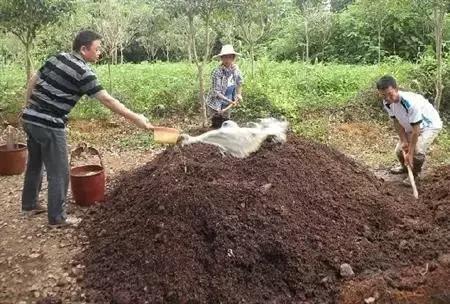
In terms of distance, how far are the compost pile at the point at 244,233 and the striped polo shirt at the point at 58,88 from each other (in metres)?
0.92

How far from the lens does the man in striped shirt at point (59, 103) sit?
3.72m

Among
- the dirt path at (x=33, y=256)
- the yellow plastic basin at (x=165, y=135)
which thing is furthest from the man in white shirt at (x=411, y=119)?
the yellow plastic basin at (x=165, y=135)

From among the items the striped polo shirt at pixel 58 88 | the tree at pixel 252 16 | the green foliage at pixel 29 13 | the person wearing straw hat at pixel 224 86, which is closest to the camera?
the striped polo shirt at pixel 58 88

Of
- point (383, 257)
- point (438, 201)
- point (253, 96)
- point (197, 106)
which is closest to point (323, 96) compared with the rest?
point (253, 96)

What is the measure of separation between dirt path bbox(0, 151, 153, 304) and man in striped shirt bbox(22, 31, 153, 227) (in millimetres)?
234

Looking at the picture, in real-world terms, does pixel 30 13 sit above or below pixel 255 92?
above

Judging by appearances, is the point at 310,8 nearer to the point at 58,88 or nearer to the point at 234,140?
the point at 234,140

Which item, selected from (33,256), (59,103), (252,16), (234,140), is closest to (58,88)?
(59,103)

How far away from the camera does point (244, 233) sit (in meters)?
3.40

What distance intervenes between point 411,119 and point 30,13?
16.5ft

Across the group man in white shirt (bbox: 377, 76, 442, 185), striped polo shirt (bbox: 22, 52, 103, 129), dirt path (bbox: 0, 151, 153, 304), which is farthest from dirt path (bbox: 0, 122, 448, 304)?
striped polo shirt (bbox: 22, 52, 103, 129)

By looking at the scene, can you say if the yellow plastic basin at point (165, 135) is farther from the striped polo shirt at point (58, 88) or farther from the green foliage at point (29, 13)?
the green foliage at point (29, 13)

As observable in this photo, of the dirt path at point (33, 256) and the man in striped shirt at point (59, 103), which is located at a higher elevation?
the man in striped shirt at point (59, 103)

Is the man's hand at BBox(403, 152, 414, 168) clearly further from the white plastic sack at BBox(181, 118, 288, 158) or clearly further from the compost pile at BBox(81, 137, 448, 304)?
the white plastic sack at BBox(181, 118, 288, 158)
